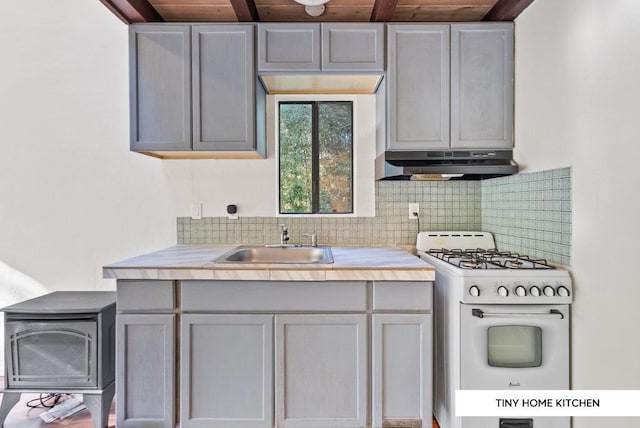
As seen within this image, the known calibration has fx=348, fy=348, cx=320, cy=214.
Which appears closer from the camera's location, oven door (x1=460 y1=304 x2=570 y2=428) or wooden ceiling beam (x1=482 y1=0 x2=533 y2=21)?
oven door (x1=460 y1=304 x2=570 y2=428)

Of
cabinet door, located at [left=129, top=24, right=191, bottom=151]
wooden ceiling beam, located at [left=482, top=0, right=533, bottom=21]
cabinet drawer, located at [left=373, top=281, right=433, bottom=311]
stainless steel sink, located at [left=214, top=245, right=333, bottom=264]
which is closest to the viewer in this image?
cabinet drawer, located at [left=373, top=281, right=433, bottom=311]

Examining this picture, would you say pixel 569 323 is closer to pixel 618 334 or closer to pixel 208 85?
pixel 618 334

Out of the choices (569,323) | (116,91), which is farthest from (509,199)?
(116,91)

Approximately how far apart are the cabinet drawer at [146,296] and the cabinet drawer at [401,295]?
1.04 metres

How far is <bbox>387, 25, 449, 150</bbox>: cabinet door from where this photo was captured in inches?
82.7

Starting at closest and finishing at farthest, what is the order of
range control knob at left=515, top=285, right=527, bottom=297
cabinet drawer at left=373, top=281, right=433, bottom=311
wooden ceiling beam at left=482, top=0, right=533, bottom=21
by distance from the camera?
range control knob at left=515, top=285, right=527, bottom=297 → cabinet drawer at left=373, top=281, right=433, bottom=311 → wooden ceiling beam at left=482, top=0, right=533, bottom=21

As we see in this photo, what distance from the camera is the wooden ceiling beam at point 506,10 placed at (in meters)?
1.96

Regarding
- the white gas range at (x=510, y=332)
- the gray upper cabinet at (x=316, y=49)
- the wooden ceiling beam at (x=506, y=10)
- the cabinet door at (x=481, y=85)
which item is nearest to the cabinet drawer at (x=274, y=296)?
the white gas range at (x=510, y=332)

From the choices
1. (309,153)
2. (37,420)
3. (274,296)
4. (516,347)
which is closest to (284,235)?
(309,153)

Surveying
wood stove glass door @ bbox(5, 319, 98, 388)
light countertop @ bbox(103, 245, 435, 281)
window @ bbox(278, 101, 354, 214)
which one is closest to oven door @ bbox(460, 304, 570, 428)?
light countertop @ bbox(103, 245, 435, 281)

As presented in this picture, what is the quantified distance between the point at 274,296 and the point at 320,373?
1.49 feet

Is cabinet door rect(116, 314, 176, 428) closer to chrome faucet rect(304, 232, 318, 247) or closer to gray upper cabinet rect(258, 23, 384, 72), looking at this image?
chrome faucet rect(304, 232, 318, 247)

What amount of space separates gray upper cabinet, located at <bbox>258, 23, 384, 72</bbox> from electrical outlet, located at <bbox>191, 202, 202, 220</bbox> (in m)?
1.05

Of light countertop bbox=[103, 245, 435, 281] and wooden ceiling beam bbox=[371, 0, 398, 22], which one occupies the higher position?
wooden ceiling beam bbox=[371, 0, 398, 22]
